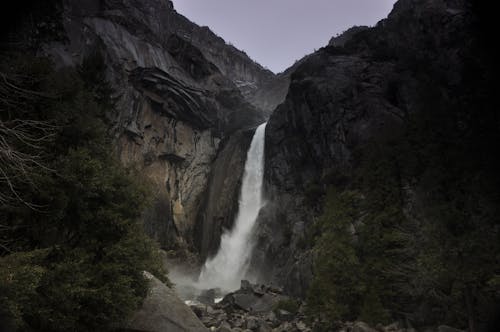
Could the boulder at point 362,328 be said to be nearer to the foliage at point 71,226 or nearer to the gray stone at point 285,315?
the gray stone at point 285,315

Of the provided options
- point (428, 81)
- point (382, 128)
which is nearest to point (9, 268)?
point (382, 128)

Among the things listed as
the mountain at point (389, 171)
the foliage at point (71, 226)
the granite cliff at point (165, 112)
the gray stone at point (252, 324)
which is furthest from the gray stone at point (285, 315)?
the granite cliff at point (165, 112)

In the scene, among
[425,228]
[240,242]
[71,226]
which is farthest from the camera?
[240,242]

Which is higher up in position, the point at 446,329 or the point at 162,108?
the point at 162,108

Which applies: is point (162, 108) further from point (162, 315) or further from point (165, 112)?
point (162, 315)

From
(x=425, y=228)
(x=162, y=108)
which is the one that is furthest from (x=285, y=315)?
(x=162, y=108)

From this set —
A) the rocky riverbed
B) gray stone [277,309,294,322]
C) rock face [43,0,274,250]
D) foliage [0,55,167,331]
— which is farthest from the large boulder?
rock face [43,0,274,250]

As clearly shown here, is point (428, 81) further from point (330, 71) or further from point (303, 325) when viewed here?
point (303, 325)
